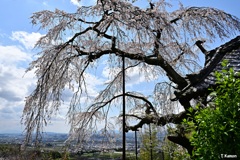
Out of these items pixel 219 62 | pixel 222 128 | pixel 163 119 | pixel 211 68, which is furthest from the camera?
pixel 163 119

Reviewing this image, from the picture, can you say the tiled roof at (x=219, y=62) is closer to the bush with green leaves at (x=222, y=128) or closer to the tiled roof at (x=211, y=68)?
the tiled roof at (x=211, y=68)

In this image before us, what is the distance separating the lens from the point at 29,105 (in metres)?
4.95

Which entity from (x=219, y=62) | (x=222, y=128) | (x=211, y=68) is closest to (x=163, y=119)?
(x=211, y=68)

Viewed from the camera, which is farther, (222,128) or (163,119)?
(163,119)

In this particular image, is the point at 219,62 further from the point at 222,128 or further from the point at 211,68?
the point at 222,128

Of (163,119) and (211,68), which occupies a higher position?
(211,68)

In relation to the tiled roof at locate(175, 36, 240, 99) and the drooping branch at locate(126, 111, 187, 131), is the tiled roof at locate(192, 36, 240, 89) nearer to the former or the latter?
the tiled roof at locate(175, 36, 240, 99)

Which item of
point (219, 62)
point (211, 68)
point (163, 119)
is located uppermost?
point (219, 62)

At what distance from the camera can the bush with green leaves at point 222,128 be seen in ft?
8.61

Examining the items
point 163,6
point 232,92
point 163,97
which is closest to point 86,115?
point 163,97

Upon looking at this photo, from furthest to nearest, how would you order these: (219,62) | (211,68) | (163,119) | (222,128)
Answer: (163,119), (219,62), (211,68), (222,128)

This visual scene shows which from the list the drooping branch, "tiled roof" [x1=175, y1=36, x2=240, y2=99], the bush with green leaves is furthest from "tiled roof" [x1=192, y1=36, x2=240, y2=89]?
the bush with green leaves

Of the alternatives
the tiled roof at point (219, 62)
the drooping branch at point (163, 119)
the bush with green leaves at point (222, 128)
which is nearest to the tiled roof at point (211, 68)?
the tiled roof at point (219, 62)

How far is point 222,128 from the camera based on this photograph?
8.53 ft
